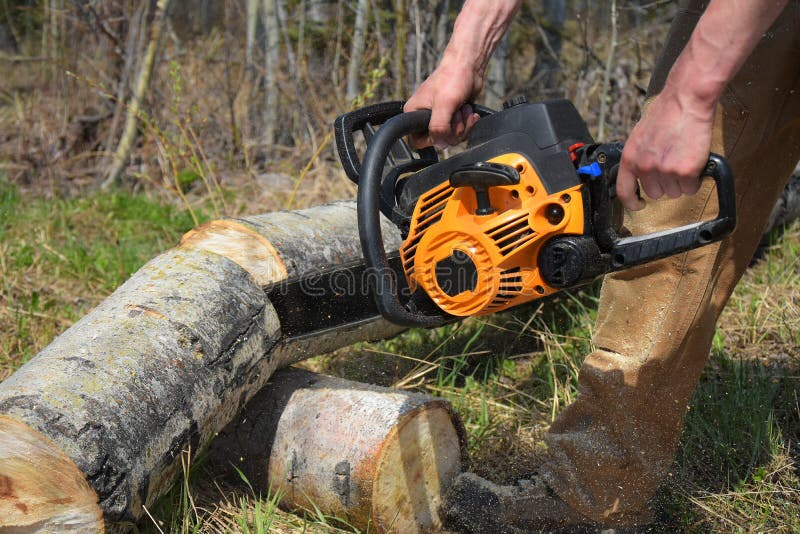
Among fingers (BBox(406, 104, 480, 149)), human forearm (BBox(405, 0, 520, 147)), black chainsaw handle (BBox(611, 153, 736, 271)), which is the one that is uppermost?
human forearm (BBox(405, 0, 520, 147))

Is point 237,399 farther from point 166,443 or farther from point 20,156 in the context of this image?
point 20,156

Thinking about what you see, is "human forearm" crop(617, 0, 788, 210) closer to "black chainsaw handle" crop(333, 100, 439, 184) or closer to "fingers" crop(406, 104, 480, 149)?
"fingers" crop(406, 104, 480, 149)

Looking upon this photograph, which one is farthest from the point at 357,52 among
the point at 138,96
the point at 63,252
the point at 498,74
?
the point at 63,252

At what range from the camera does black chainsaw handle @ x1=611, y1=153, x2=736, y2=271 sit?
5.11 ft

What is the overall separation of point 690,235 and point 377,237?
718 mm

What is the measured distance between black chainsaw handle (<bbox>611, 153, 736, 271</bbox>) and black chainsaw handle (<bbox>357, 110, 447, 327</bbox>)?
19.7 inches

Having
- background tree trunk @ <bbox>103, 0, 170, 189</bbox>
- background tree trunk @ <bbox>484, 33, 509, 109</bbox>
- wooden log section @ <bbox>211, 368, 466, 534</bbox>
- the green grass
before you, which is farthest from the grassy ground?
background tree trunk @ <bbox>484, 33, 509, 109</bbox>

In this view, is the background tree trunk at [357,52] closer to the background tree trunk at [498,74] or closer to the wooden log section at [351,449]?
the background tree trunk at [498,74]

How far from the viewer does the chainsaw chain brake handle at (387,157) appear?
2.07 m

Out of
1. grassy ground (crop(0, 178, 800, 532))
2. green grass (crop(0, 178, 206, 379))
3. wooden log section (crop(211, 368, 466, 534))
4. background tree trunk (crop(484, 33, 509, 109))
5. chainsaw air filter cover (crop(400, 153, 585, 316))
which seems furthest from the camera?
background tree trunk (crop(484, 33, 509, 109))

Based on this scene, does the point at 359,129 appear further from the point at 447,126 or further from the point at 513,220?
the point at 513,220

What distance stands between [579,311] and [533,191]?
1.85 m

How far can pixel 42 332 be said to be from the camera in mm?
3299

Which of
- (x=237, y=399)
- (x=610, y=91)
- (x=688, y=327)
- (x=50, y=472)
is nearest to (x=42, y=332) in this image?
(x=237, y=399)
